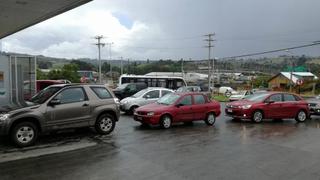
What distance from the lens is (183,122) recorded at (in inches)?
607

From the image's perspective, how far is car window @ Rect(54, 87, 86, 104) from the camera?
11219mm

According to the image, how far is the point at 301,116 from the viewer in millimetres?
18078

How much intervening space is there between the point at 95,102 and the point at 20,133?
8.77 feet

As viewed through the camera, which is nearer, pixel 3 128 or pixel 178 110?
pixel 3 128

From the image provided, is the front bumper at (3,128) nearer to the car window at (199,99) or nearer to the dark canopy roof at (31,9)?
the dark canopy roof at (31,9)

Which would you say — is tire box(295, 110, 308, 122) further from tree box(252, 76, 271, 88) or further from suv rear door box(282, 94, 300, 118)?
tree box(252, 76, 271, 88)

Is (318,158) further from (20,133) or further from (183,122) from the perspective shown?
(20,133)

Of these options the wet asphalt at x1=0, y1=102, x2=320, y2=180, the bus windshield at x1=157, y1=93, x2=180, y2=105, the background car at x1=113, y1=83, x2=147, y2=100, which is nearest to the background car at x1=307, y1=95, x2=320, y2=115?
the wet asphalt at x1=0, y1=102, x2=320, y2=180

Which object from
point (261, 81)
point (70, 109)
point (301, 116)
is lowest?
point (301, 116)

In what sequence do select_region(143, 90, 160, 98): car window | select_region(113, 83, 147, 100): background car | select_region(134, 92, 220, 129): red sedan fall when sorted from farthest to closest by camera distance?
select_region(113, 83, 147, 100): background car < select_region(143, 90, 160, 98): car window < select_region(134, 92, 220, 129): red sedan

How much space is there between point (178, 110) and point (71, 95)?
4.79m

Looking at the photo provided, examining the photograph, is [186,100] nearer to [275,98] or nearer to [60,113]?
[275,98]

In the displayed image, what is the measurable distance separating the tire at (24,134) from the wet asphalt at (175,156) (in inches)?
13.7

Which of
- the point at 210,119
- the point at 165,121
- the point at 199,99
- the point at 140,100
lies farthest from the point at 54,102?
the point at 140,100
